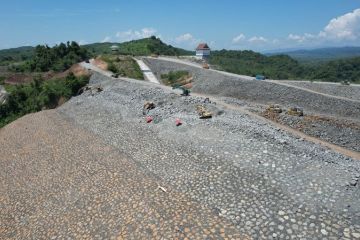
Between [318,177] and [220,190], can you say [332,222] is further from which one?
[220,190]

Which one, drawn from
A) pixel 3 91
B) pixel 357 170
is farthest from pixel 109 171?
pixel 3 91

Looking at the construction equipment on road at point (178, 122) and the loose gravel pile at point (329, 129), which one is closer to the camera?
the construction equipment on road at point (178, 122)

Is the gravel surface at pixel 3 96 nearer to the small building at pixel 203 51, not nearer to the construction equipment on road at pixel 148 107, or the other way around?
the construction equipment on road at pixel 148 107

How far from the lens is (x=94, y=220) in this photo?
38.9 feet

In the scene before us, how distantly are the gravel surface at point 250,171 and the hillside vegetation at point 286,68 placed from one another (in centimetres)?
3499

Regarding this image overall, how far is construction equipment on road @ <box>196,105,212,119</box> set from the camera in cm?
1872

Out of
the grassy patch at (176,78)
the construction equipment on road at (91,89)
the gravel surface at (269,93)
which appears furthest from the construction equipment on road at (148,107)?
the grassy patch at (176,78)

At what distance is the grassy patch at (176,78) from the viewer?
4228 centimetres

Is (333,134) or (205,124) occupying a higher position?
(205,124)

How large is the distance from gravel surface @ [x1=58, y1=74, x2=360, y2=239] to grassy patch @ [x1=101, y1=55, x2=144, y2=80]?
820 inches

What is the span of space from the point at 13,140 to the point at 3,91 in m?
18.5

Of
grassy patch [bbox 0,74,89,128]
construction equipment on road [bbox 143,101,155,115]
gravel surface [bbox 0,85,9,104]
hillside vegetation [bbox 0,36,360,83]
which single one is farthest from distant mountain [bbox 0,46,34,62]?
construction equipment on road [bbox 143,101,155,115]

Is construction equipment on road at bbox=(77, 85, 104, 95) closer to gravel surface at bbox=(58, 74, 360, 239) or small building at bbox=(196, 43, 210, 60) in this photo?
gravel surface at bbox=(58, 74, 360, 239)

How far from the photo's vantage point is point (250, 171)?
12.8 metres
